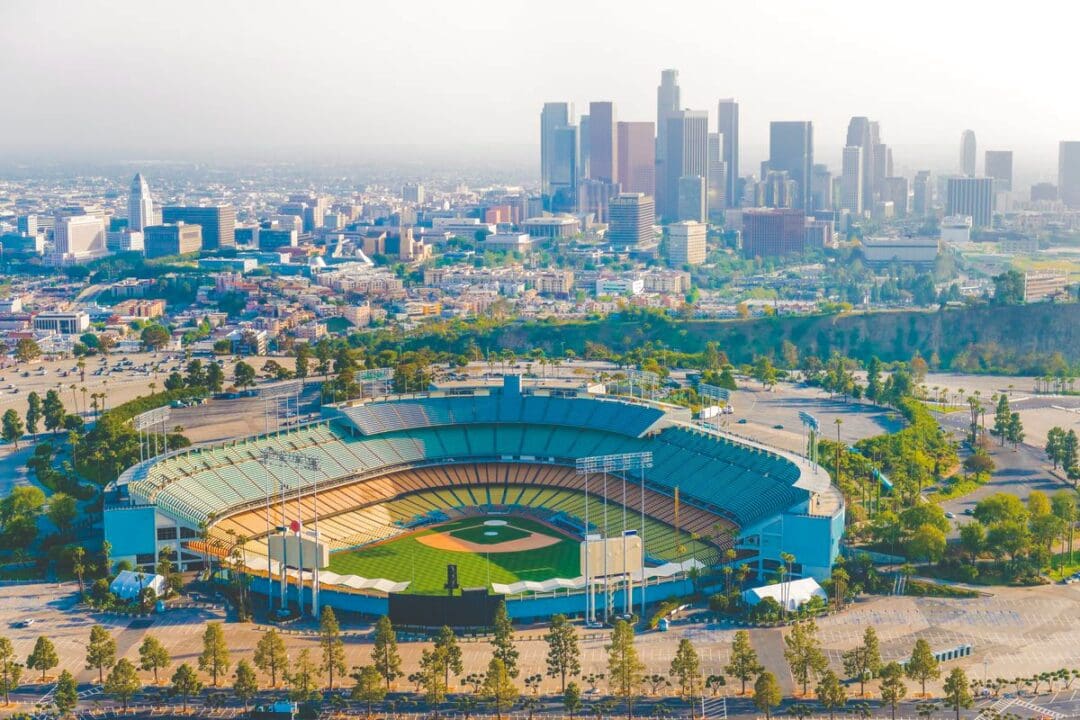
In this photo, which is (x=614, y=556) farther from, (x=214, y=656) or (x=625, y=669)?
(x=214, y=656)

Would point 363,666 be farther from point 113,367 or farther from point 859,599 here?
point 113,367

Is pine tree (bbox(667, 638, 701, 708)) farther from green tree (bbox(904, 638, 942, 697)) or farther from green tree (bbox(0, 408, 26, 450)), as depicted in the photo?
green tree (bbox(0, 408, 26, 450))

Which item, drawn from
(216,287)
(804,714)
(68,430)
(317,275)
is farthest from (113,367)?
(804,714)

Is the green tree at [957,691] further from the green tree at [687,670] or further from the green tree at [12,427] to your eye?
the green tree at [12,427]

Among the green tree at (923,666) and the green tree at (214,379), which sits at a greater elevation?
the green tree at (214,379)

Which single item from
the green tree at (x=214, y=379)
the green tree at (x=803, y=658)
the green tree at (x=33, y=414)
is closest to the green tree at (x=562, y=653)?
the green tree at (x=803, y=658)

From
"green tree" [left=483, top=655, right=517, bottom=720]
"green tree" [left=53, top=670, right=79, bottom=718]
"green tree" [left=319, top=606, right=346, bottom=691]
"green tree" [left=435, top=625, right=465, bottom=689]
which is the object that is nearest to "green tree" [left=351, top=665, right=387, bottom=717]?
"green tree" [left=319, top=606, right=346, bottom=691]
